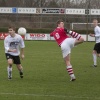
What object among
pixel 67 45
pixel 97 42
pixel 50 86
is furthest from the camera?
pixel 97 42

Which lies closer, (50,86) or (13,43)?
(50,86)

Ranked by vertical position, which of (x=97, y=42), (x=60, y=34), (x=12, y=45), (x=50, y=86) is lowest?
(x=50, y=86)

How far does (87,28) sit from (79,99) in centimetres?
4824

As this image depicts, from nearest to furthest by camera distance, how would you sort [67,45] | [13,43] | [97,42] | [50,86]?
[50,86], [67,45], [13,43], [97,42]

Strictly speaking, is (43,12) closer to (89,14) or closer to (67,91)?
(89,14)

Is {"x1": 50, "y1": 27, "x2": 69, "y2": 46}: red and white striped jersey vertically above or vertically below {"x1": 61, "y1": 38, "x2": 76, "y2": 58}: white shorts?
above

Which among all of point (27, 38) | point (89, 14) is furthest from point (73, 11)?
point (27, 38)

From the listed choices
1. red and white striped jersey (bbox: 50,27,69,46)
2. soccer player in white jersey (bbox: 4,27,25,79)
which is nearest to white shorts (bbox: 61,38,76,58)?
red and white striped jersey (bbox: 50,27,69,46)

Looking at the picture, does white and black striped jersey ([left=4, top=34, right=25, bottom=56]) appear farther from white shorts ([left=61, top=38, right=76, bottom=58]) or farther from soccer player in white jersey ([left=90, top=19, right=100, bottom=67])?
soccer player in white jersey ([left=90, top=19, right=100, bottom=67])

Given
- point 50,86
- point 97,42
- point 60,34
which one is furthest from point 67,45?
point 97,42

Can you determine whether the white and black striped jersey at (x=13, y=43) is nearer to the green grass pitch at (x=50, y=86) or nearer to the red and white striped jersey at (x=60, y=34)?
the green grass pitch at (x=50, y=86)

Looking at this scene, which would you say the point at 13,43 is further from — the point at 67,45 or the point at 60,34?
the point at 67,45

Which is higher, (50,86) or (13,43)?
(13,43)

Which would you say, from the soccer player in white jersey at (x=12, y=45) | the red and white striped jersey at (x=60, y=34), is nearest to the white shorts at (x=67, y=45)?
the red and white striped jersey at (x=60, y=34)
